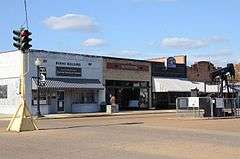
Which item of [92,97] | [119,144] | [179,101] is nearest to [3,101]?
[92,97]

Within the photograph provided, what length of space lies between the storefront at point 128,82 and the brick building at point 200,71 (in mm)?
10860

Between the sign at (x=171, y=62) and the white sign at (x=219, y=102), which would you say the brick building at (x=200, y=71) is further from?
the white sign at (x=219, y=102)

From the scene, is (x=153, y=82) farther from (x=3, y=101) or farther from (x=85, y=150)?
(x=85, y=150)

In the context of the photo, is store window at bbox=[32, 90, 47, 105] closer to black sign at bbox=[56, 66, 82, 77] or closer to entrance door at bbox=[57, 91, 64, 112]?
entrance door at bbox=[57, 91, 64, 112]

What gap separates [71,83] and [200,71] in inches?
1053

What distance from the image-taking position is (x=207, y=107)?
38.4m

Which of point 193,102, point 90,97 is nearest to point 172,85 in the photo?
point 90,97

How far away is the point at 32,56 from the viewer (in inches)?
1827

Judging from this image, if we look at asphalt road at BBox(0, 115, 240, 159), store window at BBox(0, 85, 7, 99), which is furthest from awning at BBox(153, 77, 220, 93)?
asphalt road at BBox(0, 115, 240, 159)

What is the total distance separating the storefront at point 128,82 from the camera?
53594 millimetres

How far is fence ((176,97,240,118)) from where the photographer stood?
125 feet

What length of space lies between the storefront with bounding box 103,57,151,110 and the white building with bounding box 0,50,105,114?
1.35 meters

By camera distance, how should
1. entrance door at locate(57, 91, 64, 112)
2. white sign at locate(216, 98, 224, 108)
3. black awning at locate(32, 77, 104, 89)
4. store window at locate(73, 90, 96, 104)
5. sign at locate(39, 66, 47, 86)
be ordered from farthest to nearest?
store window at locate(73, 90, 96, 104), entrance door at locate(57, 91, 64, 112), black awning at locate(32, 77, 104, 89), sign at locate(39, 66, 47, 86), white sign at locate(216, 98, 224, 108)

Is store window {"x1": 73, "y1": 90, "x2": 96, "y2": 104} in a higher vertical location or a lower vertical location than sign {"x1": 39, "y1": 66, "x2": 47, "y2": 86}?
Result: lower
